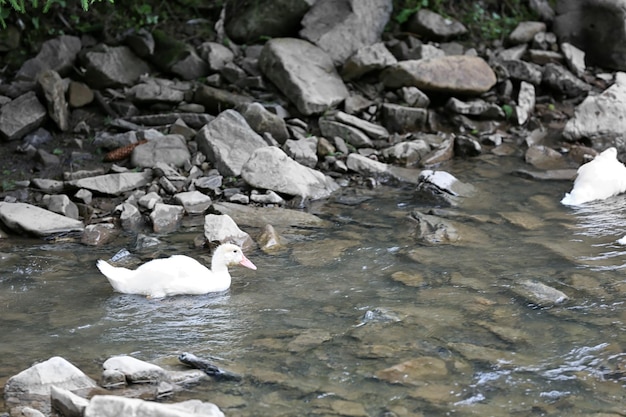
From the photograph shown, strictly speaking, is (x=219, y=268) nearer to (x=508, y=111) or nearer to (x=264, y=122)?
(x=264, y=122)

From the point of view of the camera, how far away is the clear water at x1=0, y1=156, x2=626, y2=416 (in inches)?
199

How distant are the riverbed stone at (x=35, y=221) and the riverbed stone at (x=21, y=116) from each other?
8.12 ft

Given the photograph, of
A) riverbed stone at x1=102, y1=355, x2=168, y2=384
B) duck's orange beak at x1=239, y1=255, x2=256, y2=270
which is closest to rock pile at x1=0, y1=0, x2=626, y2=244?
duck's orange beak at x1=239, y1=255, x2=256, y2=270

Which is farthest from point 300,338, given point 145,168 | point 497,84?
point 497,84

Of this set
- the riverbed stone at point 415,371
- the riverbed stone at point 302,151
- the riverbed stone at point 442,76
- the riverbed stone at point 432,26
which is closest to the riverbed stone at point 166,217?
the riverbed stone at point 302,151

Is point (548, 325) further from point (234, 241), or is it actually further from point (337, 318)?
point (234, 241)

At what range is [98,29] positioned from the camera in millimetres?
12883

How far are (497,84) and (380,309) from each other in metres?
7.39

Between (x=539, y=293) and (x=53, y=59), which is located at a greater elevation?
(x=53, y=59)

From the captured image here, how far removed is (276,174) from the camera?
31.2 ft

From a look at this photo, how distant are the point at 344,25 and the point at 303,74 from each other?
1.57m

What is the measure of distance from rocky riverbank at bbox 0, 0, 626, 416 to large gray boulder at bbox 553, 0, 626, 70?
4.0 inches

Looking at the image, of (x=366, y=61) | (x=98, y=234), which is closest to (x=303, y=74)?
(x=366, y=61)

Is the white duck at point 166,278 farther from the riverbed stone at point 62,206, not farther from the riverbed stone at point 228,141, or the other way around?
the riverbed stone at point 228,141
